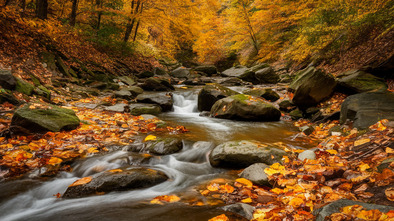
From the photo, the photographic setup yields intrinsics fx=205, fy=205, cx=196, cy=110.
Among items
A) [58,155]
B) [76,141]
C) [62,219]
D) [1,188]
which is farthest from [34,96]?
[62,219]

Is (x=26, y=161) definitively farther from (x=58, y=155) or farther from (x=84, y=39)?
(x=84, y=39)

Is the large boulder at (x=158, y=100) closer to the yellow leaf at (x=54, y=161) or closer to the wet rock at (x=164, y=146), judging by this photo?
the wet rock at (x=164, y=146)

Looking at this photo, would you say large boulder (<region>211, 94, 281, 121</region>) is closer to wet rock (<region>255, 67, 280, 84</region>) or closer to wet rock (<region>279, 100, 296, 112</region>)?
wet rock (<region>279, 100, 296, 112</region>)

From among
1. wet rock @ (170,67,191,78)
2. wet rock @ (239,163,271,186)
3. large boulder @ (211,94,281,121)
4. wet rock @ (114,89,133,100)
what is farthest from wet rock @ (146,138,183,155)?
wet rock @ (170,67,191,78)

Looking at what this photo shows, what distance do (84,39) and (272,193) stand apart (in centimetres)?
1350

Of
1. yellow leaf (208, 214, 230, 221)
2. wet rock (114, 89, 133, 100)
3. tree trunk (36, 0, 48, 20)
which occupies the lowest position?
yellow leaf (208, 214, 230, 221)

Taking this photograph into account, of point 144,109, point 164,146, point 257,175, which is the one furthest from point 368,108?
point 144,109

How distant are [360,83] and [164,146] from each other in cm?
604

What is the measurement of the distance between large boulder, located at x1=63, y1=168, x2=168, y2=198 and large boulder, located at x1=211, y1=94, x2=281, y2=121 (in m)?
4.65

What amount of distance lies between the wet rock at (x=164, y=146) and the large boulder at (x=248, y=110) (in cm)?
342

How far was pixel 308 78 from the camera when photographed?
22.2 feet

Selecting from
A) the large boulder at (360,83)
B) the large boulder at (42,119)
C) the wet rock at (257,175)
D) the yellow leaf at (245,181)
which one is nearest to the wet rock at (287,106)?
the large boulder at (360,83)

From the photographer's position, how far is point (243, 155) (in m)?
3.52

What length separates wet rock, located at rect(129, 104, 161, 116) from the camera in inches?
279
